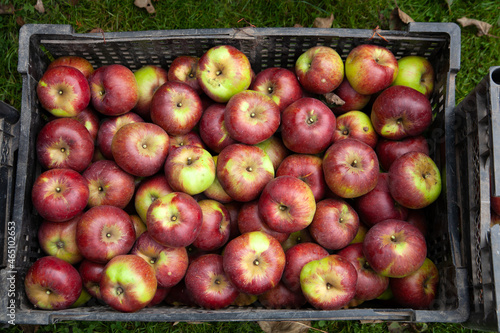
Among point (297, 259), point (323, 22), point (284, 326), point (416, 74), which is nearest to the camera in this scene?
point (297, 259)

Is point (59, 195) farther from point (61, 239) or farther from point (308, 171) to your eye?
point (308, 171)

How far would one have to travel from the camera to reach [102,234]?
2463 mm

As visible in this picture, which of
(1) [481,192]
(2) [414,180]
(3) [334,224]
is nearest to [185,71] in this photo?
(3) [334,224]

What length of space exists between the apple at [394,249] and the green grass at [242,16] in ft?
6.33

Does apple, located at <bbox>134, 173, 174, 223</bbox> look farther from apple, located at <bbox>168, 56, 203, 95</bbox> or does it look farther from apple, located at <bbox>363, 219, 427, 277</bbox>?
apple, located at <bbox>363, 219, 427, 277</bbox>

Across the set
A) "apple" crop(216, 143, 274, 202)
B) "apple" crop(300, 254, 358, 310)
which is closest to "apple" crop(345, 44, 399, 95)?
"apple" crop(216, 143, 274, 202)

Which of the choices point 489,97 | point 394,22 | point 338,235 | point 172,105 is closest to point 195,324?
point 338,235

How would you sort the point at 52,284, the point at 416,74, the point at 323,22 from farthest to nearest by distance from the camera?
the point at 323,22 < the point at 416,74 < the point at 52,284

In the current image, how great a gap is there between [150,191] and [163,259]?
0.47 metres

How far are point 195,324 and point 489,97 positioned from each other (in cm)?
275

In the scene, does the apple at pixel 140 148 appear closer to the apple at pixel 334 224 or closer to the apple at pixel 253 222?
the apple at pixel 253 222

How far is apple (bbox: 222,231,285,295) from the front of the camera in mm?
2326

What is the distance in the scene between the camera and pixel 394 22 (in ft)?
12.2

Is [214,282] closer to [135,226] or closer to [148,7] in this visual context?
[135,226]
